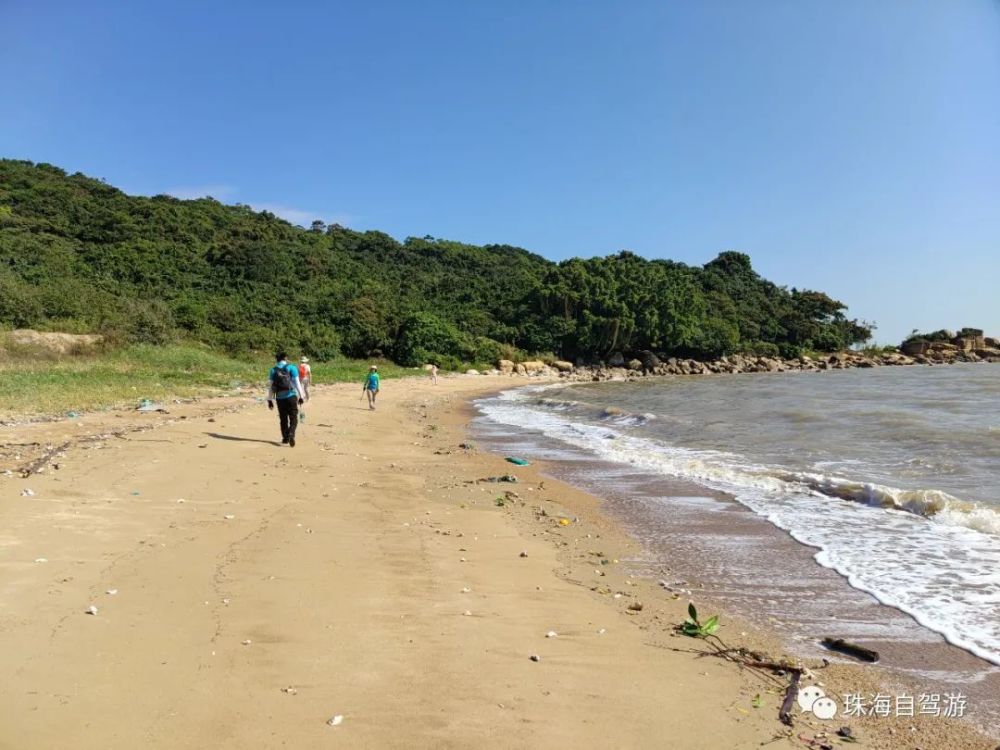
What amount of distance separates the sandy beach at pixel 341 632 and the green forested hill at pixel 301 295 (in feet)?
95.5

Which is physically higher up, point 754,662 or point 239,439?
point 239,439

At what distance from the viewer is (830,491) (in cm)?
923

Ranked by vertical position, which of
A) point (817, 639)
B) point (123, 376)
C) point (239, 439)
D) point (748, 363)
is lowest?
point (817, 639)

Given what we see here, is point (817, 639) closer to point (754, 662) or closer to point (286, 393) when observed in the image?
point (754, 662)

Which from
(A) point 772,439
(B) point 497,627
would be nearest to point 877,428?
(A) point 772,439

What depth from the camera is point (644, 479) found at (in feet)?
34.4

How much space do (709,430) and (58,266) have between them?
1704 inches

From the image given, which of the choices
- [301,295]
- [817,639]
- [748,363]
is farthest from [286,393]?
[748,363]

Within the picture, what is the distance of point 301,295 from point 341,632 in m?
48.1

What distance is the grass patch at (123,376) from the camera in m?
15.4

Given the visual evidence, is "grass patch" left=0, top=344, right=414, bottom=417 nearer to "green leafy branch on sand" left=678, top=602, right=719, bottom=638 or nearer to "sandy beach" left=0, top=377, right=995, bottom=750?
"sandy beach" left=0, top=377, right=995, bottom=750

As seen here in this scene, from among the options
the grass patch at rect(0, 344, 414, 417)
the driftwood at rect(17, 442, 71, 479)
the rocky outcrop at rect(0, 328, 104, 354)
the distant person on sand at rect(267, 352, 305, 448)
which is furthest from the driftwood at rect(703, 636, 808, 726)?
the rocky outcrop at rect(0, 328, 104, 354)

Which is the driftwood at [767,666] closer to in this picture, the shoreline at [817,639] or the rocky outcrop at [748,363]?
the shoreline at [817,639]

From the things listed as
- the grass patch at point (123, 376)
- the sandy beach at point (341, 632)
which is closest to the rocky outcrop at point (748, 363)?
the grass patch at point (123, 376)
